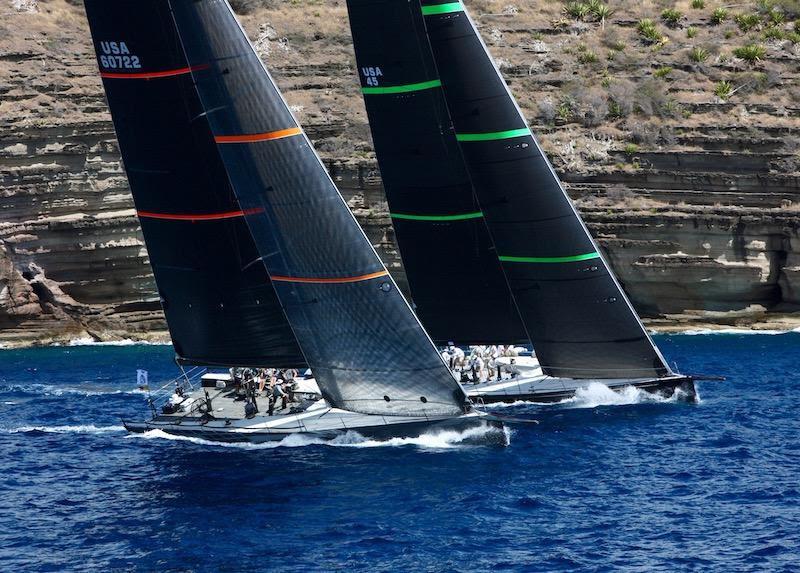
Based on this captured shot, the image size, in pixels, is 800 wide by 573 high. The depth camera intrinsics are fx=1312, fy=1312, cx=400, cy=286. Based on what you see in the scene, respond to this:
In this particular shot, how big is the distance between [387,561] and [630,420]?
13289 millimetres

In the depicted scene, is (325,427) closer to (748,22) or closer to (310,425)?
(310,425)

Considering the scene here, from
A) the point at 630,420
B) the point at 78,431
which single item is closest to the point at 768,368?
the point at 630,420

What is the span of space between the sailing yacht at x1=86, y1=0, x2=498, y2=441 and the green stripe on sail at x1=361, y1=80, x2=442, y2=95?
5.40 metres

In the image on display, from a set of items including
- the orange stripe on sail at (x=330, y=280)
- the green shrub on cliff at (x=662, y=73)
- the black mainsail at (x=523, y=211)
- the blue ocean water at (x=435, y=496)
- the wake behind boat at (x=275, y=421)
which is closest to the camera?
the blue ocean water at (x=435, y=496)

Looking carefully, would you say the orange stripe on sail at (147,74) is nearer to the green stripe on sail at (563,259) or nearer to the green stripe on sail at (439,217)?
the green stripe on sail at (439,217)

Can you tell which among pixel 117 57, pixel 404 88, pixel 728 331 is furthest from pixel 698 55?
pixel 117 57

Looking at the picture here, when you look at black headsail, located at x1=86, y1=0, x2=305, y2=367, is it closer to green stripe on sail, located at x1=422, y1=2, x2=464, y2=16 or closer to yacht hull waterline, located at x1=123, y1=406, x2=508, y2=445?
yacht hull waterline, located at x1=123, y1=406, x2=508, y2=445

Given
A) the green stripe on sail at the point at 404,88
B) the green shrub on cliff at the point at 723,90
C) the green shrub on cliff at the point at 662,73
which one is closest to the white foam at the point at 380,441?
the green stripe on sail at the point at 404,88

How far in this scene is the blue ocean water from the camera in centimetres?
2655

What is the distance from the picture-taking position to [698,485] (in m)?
31.1

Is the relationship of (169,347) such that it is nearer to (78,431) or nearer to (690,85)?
(78,431)

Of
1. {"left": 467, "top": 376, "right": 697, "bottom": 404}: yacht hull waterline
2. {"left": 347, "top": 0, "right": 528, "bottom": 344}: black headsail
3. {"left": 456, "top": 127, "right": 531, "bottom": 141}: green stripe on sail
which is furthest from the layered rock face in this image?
{"left": 456, "top": 127, "right": 531, "bottom": 141}: green stripe on sail

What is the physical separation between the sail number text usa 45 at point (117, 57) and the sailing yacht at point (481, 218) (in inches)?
261

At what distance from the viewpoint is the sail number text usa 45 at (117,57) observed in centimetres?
3275
